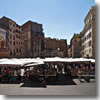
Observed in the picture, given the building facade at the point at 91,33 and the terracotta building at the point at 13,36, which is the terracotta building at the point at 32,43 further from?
the building facade at the point at 91,33

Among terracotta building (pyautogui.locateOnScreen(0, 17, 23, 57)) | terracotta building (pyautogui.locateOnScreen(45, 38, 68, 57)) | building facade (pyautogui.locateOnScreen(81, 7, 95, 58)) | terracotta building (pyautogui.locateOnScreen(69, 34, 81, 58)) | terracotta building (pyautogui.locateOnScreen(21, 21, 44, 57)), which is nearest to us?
building facade (pyautogui.locateOnScreen(81, 7, 95, 58))

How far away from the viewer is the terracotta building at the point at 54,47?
35.8 m

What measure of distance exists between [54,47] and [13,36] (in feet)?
37.4

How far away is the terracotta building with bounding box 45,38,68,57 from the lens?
117 feet

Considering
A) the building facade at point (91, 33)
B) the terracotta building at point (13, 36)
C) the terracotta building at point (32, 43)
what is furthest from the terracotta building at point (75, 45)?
the terracotta building at point (13, 36)

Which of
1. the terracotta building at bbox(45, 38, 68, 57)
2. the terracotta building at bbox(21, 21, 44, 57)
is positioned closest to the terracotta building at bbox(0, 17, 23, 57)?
the terracotta building at bbox(21, 21, 44, 57)

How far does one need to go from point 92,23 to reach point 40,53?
50.9ft

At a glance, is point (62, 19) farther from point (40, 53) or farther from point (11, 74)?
point (40, 53)

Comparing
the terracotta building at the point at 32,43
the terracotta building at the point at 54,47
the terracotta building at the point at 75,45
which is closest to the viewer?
the terracotta building at the point at 75,45

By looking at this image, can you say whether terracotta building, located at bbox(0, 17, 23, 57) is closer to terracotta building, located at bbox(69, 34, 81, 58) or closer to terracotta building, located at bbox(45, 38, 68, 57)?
terracotta building, located at bbox(45, 38, 68, 57)

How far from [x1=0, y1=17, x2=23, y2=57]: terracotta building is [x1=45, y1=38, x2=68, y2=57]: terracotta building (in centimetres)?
625

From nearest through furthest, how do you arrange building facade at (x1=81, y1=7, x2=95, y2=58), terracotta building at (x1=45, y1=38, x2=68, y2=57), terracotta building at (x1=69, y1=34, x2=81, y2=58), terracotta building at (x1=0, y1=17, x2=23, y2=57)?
building facade at (x1=81, y1=7, x2=95, y2=58) → terracotta building at (x1=0, y1=17, x2=23, y2=57) → terracotta building at (x1=69, y1=34, x2=81, y2=58) → terracotta building at (x1=45, y1=38, x2=68, y2=57)

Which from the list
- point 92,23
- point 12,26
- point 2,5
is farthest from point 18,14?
point 12,26

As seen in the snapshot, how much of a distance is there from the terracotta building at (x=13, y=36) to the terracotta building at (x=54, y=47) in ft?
A: 20.5
